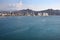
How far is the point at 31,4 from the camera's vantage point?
3.23 metres

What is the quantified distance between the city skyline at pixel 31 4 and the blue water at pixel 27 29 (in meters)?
0.29

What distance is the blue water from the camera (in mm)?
3205

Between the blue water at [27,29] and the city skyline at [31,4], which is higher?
the city skyline at [31,4]

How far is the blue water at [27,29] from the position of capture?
126 inches

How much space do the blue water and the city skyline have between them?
0.29 metres

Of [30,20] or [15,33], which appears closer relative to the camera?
[15,33]

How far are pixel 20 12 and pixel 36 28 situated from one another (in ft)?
2.02

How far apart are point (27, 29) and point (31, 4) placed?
0.68 metres

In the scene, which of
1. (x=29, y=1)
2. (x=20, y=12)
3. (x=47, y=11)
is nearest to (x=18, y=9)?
(x=20, y=12)

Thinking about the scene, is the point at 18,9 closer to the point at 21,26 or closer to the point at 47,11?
the point at 21,26

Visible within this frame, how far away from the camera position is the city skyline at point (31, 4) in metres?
3.22

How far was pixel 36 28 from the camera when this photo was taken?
329 centimetres

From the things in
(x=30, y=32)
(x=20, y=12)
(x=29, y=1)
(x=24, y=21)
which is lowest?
→ (x=30, y=32)

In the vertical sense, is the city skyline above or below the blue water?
above
